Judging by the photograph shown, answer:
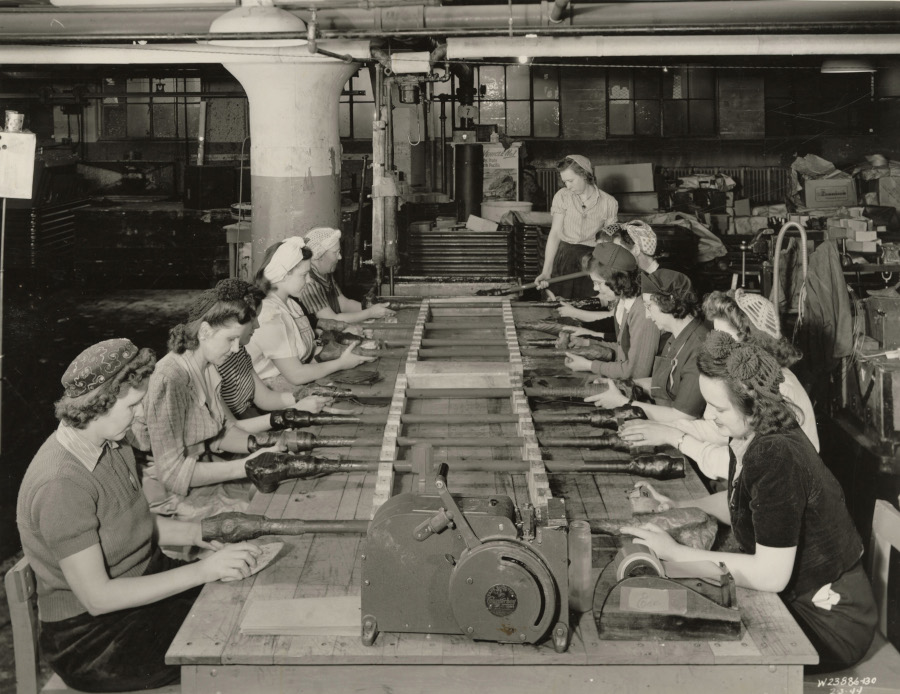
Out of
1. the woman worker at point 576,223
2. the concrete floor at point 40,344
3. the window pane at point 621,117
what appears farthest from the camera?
the window pane at point 621,117

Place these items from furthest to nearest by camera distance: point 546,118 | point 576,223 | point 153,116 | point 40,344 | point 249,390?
point 153,116, point 546,118, point 40,344, point 576,223, point 249,390

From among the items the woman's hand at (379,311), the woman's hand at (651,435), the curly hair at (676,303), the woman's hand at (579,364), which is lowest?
the woman's hand at (651,435)

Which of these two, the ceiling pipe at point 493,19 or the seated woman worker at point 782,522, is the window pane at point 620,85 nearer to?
the ceiling pipe at point 493,19

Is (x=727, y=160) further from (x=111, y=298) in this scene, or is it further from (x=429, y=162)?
(x=111, y=298)

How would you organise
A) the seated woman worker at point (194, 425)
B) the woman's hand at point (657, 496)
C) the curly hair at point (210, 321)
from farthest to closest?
the curly hair at point (210, 321) → the seated woman worker at point (194, 425) → the woman's hand at point (657, 496)

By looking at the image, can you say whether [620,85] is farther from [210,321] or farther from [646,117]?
[210,321]

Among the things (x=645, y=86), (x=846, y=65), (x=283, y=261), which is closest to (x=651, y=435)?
(x=283, y=261)

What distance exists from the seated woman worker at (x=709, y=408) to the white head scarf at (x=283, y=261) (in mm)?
2235

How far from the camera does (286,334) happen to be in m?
5.20

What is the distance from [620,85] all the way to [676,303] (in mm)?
13729

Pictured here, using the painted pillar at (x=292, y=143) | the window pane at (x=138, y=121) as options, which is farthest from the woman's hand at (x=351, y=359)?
the window pane at (x=138, y=121)

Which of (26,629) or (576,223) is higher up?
(576,223)

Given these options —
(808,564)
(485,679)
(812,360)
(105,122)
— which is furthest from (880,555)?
(105,122)

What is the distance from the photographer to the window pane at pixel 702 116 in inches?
679
